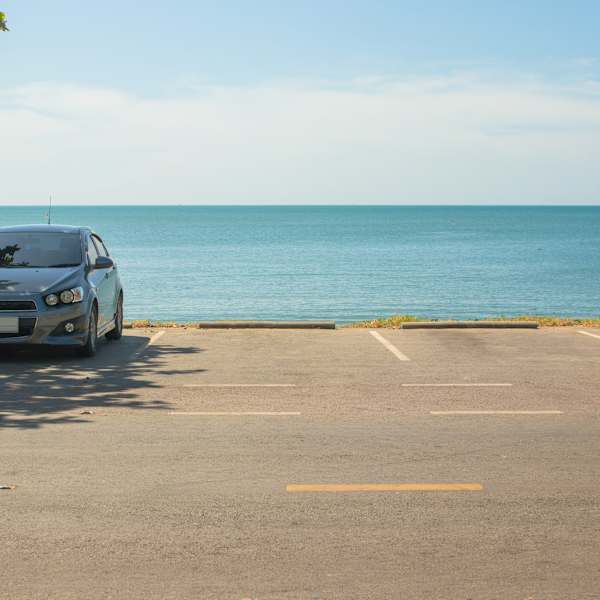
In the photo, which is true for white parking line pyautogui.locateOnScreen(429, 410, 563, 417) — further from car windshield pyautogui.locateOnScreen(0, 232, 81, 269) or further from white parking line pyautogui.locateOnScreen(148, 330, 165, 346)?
white parking line pyautogui.locateOnScreen(148, 330, 165, 346)

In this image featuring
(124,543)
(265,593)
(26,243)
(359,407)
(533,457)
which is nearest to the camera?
(265,593)

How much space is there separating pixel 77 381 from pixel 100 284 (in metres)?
3.47

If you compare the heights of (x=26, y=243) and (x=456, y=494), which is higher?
(x=26, y=243)

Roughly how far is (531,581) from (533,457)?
9.29ft

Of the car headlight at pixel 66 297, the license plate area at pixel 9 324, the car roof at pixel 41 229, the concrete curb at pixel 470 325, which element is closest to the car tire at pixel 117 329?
the car roof at pixel 41 229

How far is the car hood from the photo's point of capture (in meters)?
13.9

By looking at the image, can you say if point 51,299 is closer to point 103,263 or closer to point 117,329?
point 103,263

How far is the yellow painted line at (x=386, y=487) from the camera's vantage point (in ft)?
22.6

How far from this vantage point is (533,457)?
7.93 meters

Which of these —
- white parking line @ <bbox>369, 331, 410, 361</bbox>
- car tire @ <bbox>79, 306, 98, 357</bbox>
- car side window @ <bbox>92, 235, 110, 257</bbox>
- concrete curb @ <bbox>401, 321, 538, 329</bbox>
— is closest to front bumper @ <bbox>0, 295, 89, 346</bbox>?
car tire @ <bbox>79, 306, 98, 357</bbox>

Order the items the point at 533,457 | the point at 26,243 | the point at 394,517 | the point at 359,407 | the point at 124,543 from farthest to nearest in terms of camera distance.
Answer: the point at 26,243
the point at 359,407
the point at 533,457
the point at 394,517
the point at 124,543

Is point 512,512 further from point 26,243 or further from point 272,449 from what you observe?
point 26,243

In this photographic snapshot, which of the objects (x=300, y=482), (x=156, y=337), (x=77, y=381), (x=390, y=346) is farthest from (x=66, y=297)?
(x=300, y=482)

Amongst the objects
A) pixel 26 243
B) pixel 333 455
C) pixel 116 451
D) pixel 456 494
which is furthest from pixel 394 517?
pixel 26 243
